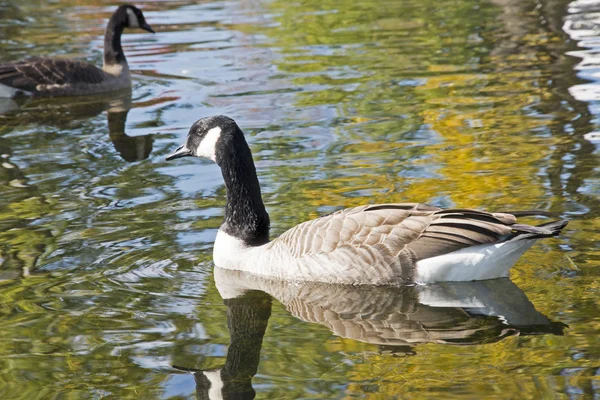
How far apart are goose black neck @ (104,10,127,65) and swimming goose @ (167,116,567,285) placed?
887 cm

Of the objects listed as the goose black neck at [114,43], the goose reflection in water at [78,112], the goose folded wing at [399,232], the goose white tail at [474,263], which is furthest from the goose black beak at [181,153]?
the goose black neck at [114,43]

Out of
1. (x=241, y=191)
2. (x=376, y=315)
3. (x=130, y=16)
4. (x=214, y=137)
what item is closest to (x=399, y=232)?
(x=376, y=315)

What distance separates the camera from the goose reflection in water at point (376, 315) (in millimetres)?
6641

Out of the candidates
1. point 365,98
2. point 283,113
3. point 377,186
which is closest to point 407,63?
point 365,98

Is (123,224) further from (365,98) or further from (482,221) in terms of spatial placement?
(365,98)

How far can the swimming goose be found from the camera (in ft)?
24.7

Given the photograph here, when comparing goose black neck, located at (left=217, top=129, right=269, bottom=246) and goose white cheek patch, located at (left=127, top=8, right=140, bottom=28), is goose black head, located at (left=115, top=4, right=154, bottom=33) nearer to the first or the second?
goose white cheek patch, located at (left=127, top=8, right=140, bottom=28)

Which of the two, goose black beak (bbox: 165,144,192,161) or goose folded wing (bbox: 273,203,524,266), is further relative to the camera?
goose black beak (bbox: 165,144,192,161)

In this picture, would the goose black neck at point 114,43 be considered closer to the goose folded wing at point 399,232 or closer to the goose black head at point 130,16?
the goose black head at point 130,16

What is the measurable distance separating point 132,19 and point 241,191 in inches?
415

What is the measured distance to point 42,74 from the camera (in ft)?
53.8

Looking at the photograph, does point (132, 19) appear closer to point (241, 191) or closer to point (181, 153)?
point (181, 153)

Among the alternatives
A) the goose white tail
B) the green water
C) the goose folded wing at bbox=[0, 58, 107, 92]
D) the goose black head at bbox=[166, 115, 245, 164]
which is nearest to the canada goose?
the goose folded wing at bbox=[0, 58, 107, 92]

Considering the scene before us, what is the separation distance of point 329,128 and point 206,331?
20.8 feet
